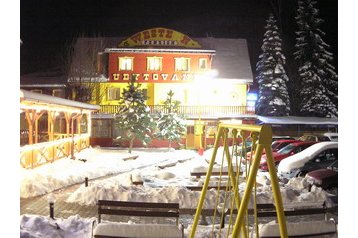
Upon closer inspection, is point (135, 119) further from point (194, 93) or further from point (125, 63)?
point (125, 63)

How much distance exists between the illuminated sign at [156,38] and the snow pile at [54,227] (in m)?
19.6

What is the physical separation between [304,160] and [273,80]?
1733 centimetres

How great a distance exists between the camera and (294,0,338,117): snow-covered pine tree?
27.4 m

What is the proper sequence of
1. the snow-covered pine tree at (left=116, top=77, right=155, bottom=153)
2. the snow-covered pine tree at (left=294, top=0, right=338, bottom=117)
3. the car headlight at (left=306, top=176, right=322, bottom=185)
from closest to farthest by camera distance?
the car headlight at (left=306, top=176, right=322, bottom=185) → the snow-covered pine tree at (left=116, top=77, right=155, bottom=153) → the snow-covered pine tree at (left=294, top=0, right=338, bottom=117)

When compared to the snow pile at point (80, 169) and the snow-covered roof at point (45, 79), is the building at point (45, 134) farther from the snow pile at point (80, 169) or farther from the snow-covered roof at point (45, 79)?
the snow-covered roof at point (45, 79)

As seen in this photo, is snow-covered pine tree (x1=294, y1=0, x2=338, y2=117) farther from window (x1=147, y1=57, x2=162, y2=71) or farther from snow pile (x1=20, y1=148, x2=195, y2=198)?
snow pile (x1=20, y1=148, x2=195, y2=198)

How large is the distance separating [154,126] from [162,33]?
719 cm

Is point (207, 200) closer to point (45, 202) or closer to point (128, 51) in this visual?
point (45, 202)

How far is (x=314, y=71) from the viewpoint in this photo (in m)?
28.8

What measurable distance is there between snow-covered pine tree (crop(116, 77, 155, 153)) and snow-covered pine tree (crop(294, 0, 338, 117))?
13521 millimetres

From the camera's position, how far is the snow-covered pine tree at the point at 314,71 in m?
27.4


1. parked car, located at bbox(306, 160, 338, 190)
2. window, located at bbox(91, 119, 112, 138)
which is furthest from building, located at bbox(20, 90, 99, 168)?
parked car, located at bbox(306, 160, 338, 190)

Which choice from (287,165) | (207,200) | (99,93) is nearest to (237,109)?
(99,93)

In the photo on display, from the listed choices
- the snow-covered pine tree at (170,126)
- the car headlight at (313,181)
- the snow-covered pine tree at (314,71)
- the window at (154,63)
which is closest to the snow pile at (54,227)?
the car headlight at (313,181)
